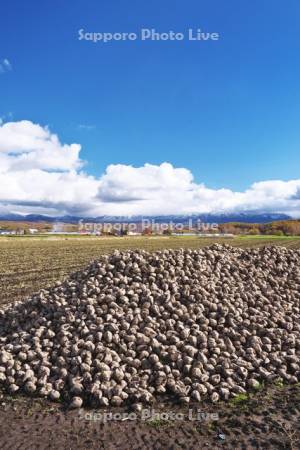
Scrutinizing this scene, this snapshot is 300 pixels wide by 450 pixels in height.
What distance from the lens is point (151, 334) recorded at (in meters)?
7.63

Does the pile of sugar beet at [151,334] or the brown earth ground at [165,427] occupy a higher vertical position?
the pile of sugar beet at [151,334]

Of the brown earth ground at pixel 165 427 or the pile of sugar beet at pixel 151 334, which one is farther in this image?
the pile of sugar beet at pixel 151 334

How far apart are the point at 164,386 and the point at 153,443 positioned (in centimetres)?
134

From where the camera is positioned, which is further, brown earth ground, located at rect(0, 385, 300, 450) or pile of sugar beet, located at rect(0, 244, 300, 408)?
pile of sugar beet, located at rect(0, 244, 300, 408)

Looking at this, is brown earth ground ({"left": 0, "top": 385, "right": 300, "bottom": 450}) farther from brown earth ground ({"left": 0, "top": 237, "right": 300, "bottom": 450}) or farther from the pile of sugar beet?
the pile of sugar beet

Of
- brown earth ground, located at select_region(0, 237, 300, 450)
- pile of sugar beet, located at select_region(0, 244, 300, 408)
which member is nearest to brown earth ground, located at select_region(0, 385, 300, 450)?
brown earth ground, located at select_region(0, 237, 300, 450)

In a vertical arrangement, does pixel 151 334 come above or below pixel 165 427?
above

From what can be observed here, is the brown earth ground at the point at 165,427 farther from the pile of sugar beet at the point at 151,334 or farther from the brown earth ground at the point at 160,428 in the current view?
the pile of sugar beet at the point at 151,334

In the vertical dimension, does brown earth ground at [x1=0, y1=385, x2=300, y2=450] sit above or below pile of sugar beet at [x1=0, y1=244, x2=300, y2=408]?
below

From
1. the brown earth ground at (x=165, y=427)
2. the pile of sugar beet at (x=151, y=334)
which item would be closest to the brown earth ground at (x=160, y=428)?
the brown earth ground at (x=165, y=427)

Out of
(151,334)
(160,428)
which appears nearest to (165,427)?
(160,428)

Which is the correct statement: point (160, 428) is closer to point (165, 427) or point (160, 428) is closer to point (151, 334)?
point (165, 427)

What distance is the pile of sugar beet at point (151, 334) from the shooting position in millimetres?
6660

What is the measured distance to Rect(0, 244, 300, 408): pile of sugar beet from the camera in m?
6.66
